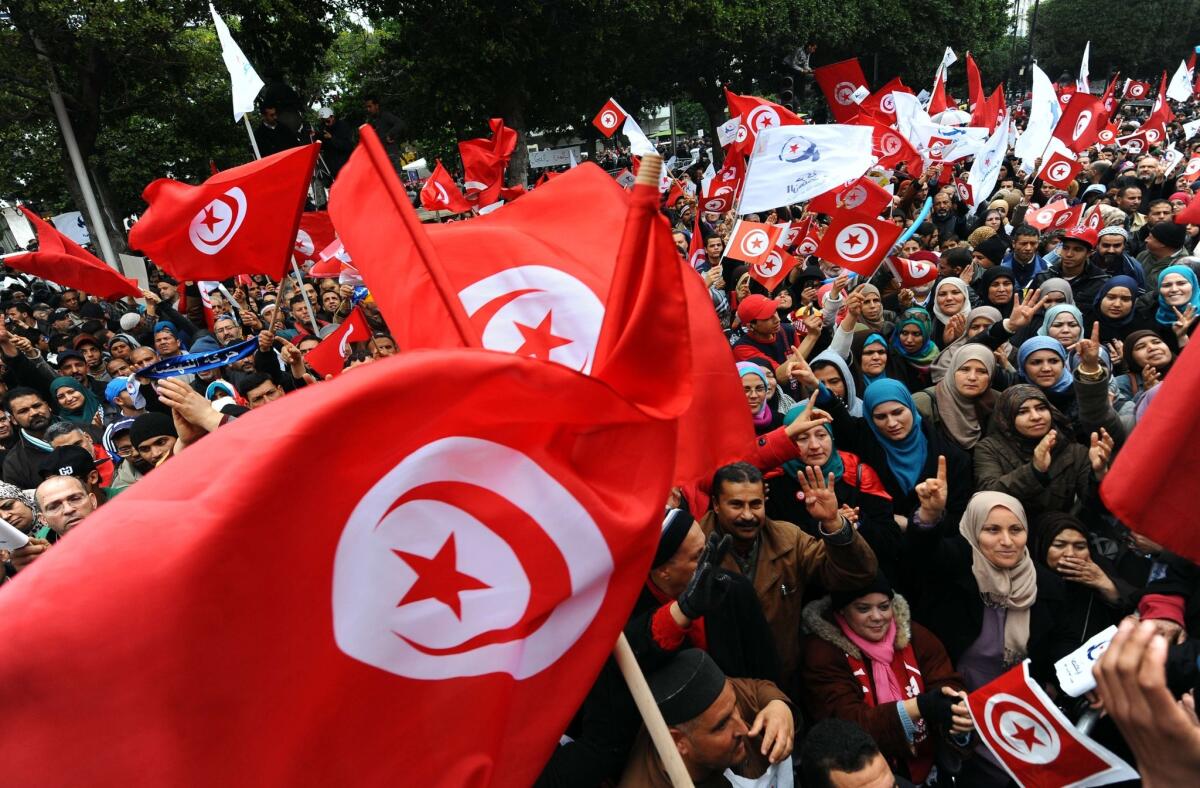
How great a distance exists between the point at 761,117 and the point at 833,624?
6812 millimetres

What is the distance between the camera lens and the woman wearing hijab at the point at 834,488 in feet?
10.8

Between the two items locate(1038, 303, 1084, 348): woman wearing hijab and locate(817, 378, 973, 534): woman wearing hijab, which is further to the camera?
locate(1038, 303, 1084, 348): woman wearing hijab

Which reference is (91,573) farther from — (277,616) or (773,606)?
(773,606)

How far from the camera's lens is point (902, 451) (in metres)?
3.95

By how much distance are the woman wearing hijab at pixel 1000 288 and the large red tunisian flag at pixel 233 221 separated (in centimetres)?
501

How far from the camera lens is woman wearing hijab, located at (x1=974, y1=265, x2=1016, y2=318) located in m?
6.08

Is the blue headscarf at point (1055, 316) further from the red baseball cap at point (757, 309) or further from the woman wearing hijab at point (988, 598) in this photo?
the woman wearing hijab at point (988, 598)

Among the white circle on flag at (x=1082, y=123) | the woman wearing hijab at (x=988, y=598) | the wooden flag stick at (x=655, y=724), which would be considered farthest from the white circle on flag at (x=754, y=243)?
the white circle on flag at (x=1082, y=123)

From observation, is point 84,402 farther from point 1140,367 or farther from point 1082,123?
point 1082,123

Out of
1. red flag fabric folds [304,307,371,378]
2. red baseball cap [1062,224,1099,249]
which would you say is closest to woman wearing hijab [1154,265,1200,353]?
red baseball cap [1062,224,1099,249]

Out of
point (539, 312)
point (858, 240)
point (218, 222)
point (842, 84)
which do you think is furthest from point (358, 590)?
point (842, 84)

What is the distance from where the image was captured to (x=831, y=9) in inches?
1052

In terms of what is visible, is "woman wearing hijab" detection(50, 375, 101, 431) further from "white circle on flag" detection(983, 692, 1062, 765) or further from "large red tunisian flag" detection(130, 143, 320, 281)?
"white circle on flag" detection(983, 692, 1062, 765)

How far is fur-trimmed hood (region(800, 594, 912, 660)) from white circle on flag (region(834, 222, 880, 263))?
3.27m
